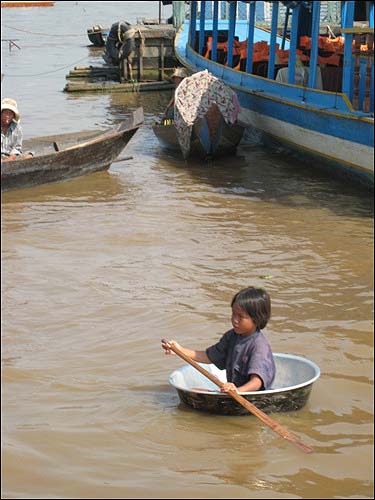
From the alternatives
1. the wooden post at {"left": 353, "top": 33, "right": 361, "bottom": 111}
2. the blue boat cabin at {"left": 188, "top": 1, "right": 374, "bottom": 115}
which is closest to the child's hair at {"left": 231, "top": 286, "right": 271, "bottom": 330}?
the blue boat cabin at {"left": 188, "top": 1, "right": 374, "bottom": 115}

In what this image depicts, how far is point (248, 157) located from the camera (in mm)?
11312

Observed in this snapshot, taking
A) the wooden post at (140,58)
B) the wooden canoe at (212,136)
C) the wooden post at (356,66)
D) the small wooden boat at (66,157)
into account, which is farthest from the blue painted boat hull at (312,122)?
the wooden post at (140,58)

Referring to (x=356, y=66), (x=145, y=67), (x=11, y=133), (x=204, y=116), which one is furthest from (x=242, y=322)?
(x=145, y=67)

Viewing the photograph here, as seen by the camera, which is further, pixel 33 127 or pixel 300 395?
pixel 33 127

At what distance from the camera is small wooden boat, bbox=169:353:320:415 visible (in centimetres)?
404

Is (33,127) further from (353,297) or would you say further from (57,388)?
(57,388)

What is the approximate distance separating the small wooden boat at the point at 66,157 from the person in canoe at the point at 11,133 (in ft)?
0.58

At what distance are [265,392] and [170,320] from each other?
176 centimetres

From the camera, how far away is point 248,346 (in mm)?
4141

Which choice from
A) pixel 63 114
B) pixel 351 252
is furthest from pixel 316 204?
pixel 63 114

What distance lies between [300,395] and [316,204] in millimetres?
4715

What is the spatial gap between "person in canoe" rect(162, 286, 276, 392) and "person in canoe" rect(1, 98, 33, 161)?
5327mm

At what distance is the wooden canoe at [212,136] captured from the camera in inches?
424

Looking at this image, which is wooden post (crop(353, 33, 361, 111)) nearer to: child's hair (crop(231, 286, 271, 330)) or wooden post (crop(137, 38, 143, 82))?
child's hair (crop(231, 286, 271, 330))
